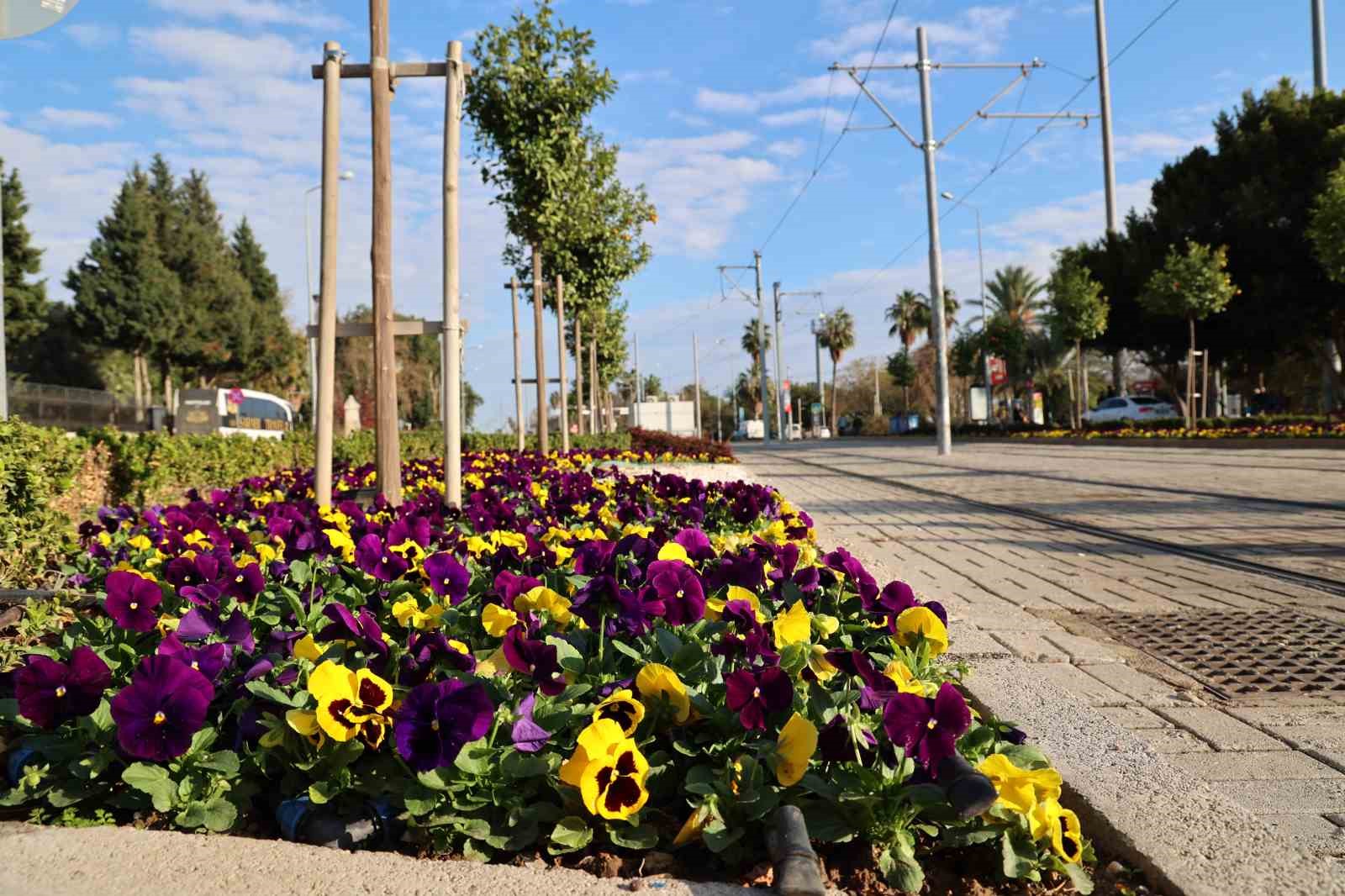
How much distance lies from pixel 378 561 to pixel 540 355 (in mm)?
15698

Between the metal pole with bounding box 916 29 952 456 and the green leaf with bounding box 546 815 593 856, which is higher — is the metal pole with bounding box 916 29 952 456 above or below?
above

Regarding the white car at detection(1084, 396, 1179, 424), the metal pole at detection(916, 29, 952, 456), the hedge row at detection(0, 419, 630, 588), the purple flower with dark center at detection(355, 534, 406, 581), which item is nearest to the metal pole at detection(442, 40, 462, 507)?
the hedge row at detection(0, 419, 630, 588)

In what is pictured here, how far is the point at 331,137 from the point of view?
795 cm

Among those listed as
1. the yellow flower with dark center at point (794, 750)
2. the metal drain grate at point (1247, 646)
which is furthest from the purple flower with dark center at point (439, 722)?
the metal drain grate at point (1247, 646)

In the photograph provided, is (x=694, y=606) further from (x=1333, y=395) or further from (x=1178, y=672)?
(x=1333, y=395)

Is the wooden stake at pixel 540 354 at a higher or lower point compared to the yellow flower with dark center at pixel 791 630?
higher

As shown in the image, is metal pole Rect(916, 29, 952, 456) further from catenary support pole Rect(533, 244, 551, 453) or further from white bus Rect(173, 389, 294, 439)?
white bus Rect(173, 389, 294, 439)

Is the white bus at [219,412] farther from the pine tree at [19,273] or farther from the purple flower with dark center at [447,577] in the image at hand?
the purple flower with dark center at [447,577]

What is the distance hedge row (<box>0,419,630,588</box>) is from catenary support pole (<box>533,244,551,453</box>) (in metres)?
3.13

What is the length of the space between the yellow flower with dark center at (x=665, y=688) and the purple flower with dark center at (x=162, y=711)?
96 cm

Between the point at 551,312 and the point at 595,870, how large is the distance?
Result: 2137cm

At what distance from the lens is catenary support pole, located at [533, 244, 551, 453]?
17.5 m

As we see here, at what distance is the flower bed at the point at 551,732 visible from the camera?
2.14m

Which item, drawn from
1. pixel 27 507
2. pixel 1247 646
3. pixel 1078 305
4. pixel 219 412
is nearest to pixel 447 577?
pixel 1247 646
